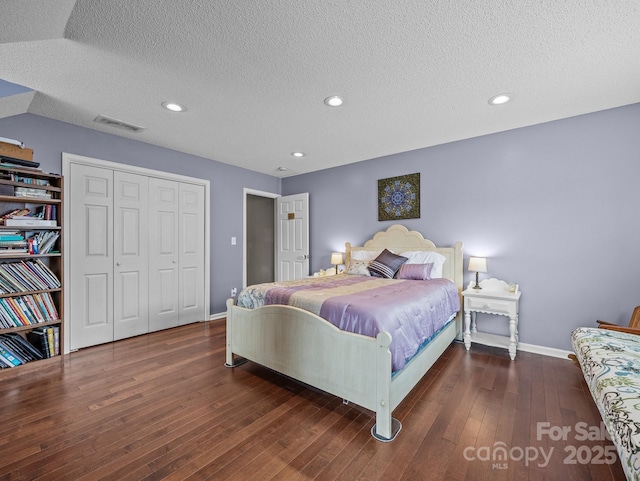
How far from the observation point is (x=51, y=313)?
2797 mm

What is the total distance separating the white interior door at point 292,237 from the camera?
16.7 feet

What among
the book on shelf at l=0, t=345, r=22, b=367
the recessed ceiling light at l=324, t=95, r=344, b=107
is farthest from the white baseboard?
the book on shelf at l=0, t=345, r=22, b=367

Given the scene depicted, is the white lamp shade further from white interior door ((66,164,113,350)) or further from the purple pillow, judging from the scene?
white interior door ((66,164,113,350))

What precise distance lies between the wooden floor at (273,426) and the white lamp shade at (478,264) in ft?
3.29

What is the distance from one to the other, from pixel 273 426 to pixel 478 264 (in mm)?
2642

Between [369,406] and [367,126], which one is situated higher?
[367,126]

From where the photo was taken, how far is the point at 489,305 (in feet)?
10.1

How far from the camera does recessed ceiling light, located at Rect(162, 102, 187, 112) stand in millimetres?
2668

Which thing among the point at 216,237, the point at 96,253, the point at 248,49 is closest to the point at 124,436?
the point at 96,253

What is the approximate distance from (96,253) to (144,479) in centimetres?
270

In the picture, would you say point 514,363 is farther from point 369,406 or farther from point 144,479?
point 144,479

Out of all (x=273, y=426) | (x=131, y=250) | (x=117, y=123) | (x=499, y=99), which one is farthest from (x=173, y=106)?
(x=499, y=99)

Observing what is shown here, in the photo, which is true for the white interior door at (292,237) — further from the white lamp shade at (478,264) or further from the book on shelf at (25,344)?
the book on shelf at (25,344)

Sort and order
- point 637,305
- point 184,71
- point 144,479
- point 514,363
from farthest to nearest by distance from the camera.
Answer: point 514,363 < point 637,305 < point 184,71 < point 144,479
